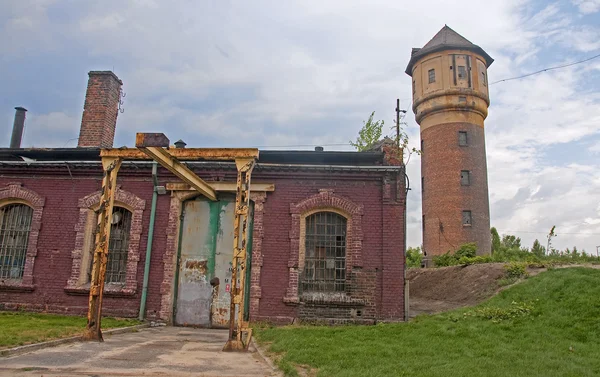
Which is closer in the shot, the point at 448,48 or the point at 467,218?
the point at 467,218

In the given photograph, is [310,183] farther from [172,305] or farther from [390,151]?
[172,305]

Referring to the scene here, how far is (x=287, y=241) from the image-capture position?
11797 mm

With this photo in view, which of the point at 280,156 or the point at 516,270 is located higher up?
the point at 280,156

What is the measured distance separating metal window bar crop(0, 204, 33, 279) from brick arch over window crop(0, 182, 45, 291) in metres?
0.23

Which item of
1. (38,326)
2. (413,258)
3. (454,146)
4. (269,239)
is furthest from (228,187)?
(413,258)

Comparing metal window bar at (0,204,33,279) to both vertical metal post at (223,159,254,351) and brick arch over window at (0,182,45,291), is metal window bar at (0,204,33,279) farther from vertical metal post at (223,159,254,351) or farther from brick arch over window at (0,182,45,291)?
vertical metal post at (223,159,254,351)

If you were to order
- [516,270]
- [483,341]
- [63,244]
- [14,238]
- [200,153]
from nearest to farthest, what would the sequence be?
1. [483,341]
2. [200,153]
3. [63,244]
4. [14,238]
5. [516,270]

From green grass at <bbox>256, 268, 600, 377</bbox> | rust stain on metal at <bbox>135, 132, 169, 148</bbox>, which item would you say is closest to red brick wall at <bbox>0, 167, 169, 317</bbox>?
green grass at <bbox>256, 268, 600, 377</bbox>

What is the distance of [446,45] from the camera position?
29.0 meters

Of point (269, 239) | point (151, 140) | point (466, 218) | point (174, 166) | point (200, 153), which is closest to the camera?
point (151, 140)

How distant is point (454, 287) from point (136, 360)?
13138 millimetres

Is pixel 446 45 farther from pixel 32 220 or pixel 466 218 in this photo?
pixel 32 220

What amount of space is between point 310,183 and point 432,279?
1079cm

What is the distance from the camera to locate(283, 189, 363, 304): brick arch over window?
37.8 ft
